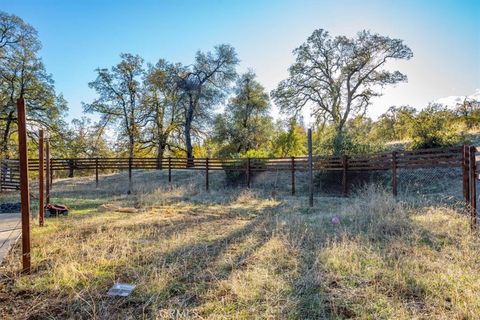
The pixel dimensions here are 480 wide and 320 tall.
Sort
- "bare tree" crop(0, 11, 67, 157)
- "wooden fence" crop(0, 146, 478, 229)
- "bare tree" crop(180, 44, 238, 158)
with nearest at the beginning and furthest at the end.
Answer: "wooden fence" crop(0, 146, 478, 229) → "bare tree" crop(0, 11, 67, 157) → "bare tree" crop(180, 44, 238, 158)

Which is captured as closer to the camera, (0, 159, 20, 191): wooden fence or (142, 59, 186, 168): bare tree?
(0, 159, 20, 191): wooden fence

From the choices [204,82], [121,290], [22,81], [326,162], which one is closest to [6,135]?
[22,81]

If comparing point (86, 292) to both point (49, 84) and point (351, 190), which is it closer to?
point (351, 190)

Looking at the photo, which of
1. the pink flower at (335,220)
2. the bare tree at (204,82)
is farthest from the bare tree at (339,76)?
the pink flower at (335,220)

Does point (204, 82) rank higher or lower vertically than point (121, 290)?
higher

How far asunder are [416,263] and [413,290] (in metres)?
0.63

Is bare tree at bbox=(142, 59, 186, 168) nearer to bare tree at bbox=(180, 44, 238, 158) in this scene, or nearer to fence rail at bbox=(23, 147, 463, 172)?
bare tree at bbox=(180, 44, 238, 158)

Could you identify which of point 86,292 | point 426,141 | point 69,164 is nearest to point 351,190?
point 426,141

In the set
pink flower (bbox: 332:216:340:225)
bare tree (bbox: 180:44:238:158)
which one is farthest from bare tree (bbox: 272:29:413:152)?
pink flower (bbox: 332:216:340:225)

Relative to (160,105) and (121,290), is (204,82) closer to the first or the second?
(160,105)

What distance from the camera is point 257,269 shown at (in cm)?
308

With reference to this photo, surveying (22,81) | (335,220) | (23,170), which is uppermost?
(22,81)

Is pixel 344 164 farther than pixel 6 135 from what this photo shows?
No

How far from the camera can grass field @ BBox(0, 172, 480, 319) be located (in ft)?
7.80
